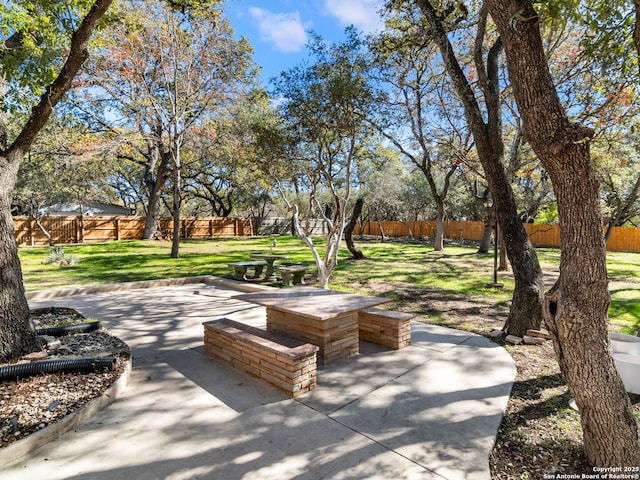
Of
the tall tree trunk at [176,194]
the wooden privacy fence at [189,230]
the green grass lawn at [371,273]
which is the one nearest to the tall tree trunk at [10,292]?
the green grass lawn at [371,273]

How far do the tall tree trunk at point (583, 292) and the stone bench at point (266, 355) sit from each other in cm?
183

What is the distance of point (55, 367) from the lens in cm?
299

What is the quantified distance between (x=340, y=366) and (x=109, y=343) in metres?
2.53

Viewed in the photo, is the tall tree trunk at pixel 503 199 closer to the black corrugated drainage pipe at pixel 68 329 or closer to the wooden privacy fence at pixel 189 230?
the black corrugated drainage pipe at pixel 68 329

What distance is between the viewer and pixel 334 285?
782 centimetres

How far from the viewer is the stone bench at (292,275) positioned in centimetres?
773

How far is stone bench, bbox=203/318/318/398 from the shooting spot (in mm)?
2879

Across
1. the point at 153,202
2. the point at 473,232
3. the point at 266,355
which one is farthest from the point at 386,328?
the point at 473,232

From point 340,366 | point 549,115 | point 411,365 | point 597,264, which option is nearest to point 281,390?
point 340,366

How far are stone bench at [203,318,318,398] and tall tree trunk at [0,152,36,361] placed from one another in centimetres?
167

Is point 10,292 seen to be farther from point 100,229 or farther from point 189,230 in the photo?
point 189,230

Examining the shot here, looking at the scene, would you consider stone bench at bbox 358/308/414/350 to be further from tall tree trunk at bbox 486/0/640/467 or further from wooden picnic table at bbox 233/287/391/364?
tall tree trunk at bbox 486/0/640/467

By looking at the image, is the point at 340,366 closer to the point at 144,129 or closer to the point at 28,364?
the point at 28,364

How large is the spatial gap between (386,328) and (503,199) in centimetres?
228
